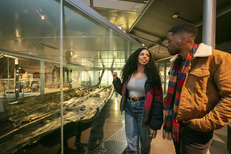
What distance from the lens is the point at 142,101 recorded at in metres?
1.65

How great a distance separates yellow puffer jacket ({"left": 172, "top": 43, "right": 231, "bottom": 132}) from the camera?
888 millimetres

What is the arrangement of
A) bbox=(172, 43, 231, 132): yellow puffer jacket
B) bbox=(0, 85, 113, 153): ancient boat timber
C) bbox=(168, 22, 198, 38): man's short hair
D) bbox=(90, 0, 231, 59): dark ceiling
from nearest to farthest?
bbox=(172, 43, 231, 132): yellow puffer jacket
bbox=(168, 22, 198, 38): man's short hair
bbox=(0, 85, 113, 153): ancient boat timber
bbox=(90, 0, 231, 59): dark ceiling

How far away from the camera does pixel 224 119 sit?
89cm

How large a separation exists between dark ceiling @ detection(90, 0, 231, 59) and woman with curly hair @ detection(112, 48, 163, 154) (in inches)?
195

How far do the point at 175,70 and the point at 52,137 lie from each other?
5.64 ft

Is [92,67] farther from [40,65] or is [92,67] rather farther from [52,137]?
[52,137]

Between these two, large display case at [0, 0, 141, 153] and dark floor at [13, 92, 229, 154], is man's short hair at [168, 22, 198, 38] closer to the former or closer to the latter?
large display case at [0, 0, 141, 153]

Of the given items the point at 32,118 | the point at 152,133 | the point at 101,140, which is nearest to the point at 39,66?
the point at 32,118

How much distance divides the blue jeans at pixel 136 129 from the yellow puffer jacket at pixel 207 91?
605mm

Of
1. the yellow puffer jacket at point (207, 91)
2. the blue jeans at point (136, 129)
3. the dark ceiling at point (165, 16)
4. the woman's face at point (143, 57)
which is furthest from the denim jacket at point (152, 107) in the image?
the dark ceiling at point (165, 16)

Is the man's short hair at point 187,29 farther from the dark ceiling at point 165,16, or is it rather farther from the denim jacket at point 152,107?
the dark ceiling at point 165,16

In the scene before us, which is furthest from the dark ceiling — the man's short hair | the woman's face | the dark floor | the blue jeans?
the blue jeans

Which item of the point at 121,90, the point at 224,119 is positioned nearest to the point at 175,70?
the point at 224,119

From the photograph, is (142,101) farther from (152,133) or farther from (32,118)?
(32,118)
